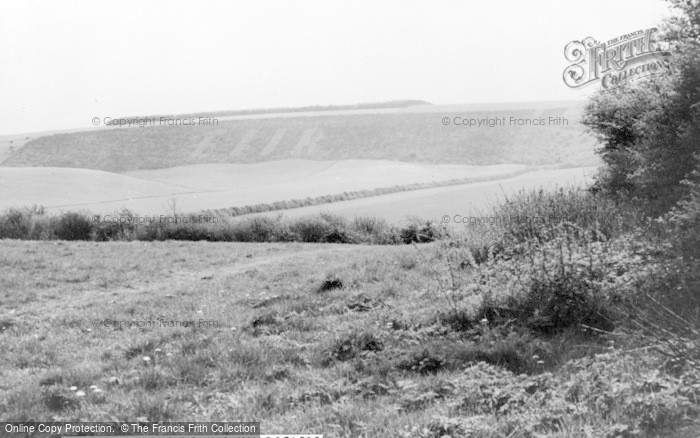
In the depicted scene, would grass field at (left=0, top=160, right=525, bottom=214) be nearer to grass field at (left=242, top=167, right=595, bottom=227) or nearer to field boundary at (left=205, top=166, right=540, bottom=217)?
field boundary at (left=205, top=166, right=540, bottom=217)

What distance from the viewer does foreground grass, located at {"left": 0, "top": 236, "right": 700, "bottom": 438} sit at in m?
5.68

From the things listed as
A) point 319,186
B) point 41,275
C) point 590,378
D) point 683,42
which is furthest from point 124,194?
point 590,378

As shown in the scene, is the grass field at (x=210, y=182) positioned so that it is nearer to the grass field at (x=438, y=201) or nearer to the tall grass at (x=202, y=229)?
the grass field at (x=438, y=201)

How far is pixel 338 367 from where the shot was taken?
293 inches

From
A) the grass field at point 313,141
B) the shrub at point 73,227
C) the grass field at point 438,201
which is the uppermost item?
the grass field at point 313,141

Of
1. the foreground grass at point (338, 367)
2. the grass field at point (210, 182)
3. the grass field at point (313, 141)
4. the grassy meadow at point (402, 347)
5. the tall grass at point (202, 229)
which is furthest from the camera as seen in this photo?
the grass field at point (313, 141)

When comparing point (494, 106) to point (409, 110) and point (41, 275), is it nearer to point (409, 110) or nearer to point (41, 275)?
point (409, 110)

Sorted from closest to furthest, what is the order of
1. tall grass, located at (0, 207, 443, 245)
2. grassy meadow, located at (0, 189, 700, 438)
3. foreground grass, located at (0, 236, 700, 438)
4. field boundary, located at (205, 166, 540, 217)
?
foreground grass, located at (0, 236, 700, 438) < grassy meadow, located at (0, 189, 700, 438) < tall grass, located at (0, 207, 443, 245) < field boundary, located at (205, 166, 540, 217)

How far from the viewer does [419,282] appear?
12133mm

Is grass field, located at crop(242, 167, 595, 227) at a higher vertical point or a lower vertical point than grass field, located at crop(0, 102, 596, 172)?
lower

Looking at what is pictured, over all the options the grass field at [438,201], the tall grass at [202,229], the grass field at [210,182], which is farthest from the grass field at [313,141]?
the tall grass at [202,229]

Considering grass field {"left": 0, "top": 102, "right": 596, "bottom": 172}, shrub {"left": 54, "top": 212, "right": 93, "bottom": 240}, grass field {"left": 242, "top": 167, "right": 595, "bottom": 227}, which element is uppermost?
grass field {"left": 0, "top": 102, "right": 596, "bottom": 172}

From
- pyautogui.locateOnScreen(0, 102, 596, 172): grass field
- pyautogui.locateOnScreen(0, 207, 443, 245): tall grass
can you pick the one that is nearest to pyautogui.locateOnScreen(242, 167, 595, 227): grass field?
pyautogui.locateOnScreen(0, 207, 443, 245): tall grass

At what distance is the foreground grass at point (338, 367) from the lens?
568cm
